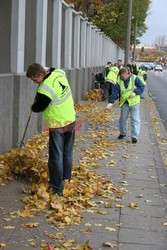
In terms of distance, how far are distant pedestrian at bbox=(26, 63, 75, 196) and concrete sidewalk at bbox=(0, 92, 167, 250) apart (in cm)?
56

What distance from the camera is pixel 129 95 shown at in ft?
36.5

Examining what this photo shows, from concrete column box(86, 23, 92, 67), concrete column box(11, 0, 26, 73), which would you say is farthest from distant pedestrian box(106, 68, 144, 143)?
concrete column box(86, 23, 92, 67)

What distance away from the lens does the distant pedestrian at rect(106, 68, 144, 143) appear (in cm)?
1102

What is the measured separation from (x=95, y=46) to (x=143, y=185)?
22672 millimetres

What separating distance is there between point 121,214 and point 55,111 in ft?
4.85

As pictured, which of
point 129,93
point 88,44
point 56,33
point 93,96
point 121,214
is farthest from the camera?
point 88,44

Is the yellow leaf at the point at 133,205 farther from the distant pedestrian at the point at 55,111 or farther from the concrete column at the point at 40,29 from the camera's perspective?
the concrete column at the point at 40,29

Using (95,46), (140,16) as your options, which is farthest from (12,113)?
(140,16)

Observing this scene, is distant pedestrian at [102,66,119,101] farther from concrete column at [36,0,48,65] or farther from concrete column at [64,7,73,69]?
concrete column at [36,0,48,65]

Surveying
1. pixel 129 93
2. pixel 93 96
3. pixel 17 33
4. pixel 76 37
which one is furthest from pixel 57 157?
pixel 93 96

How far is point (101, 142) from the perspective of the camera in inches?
440

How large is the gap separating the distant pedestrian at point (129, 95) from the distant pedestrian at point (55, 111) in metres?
4.45

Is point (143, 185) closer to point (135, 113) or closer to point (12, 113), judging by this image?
point (12, 113)

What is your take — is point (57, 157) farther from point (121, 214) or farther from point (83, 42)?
point (83, 42)
